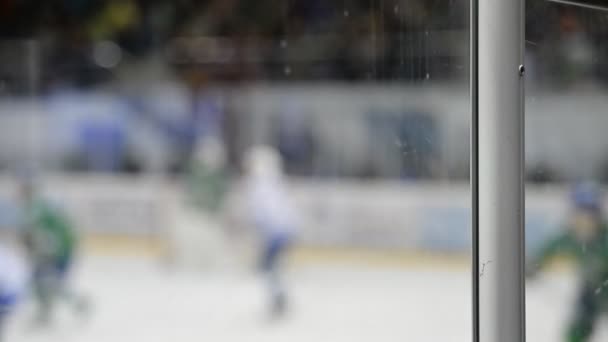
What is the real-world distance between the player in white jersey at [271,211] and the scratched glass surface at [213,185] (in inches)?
0.5

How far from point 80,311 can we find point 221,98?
1.66 m

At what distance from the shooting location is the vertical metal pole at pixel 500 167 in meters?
0.53

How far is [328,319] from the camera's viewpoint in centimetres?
461

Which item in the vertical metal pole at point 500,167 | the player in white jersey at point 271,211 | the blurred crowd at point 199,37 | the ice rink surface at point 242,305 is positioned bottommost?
the ice rink surface at point 242,305

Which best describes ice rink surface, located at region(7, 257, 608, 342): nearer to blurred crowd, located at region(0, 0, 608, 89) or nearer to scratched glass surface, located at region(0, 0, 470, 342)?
scratched glass surface, located at region(0, 0, 470, 342)

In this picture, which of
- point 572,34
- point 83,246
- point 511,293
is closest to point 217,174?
point 83,246

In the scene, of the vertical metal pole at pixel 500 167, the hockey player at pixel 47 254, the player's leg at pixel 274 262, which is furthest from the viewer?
the player's leg at pixel 274 262

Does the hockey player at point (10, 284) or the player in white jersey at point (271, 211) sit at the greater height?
the player in white jersey at point (271, 211)

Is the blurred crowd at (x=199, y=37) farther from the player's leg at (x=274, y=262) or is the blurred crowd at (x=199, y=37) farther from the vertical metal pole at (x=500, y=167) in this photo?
the vertical metal pole at (x=500, y=167)

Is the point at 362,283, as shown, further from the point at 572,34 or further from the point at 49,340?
the point at 572,34

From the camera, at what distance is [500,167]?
0.53m

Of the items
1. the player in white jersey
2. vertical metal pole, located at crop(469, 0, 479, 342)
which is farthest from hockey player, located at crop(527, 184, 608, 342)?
the player in white jersey

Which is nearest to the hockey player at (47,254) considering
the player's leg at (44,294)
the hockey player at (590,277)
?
the player's leg at (44,294)

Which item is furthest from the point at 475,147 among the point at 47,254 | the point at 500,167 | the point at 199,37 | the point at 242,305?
→ the point at 199,37
